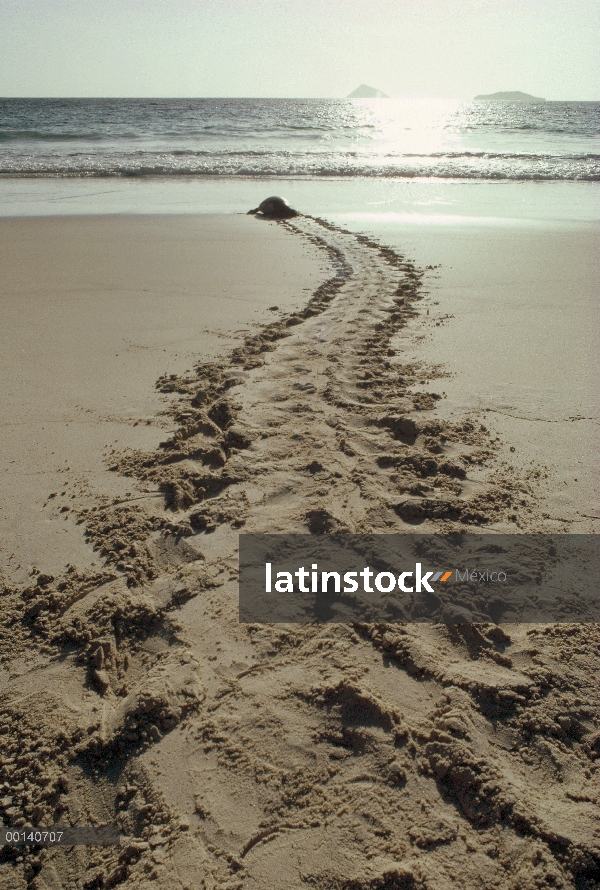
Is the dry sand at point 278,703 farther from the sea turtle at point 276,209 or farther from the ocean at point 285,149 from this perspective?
the ocean at point 285,149

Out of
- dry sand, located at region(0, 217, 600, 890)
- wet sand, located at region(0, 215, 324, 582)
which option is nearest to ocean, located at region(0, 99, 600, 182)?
wet sand, located at region(0, 215, 324, 582)

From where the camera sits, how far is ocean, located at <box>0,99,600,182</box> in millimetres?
14211

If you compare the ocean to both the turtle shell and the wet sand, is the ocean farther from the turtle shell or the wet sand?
the wet sand

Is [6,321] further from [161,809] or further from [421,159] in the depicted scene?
[421,159]

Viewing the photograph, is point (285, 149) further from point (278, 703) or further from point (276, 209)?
point (278, 703)

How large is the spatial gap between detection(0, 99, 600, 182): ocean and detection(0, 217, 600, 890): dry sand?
13.0 m

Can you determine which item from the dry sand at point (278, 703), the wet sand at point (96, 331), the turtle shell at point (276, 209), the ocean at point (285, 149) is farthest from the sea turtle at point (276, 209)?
the dry sand at point (278, 703)

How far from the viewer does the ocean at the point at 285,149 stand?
14.2 meters

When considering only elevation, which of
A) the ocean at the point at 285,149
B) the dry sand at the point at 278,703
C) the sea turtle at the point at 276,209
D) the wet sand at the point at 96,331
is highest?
the ocean at the point at 285,149

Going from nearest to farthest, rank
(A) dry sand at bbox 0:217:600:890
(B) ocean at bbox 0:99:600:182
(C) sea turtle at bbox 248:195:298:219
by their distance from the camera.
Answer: (A) dry sand at bbox 0:217:600:890, (C) sea turtle at bbox 248:195:298:219, (B) ocean at bbox 0:99:600:182

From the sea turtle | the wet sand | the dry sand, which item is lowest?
the dry sand

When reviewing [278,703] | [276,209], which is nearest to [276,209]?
[276,209]

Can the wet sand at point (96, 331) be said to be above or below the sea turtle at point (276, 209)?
below

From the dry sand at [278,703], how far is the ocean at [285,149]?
→ 13023mm
